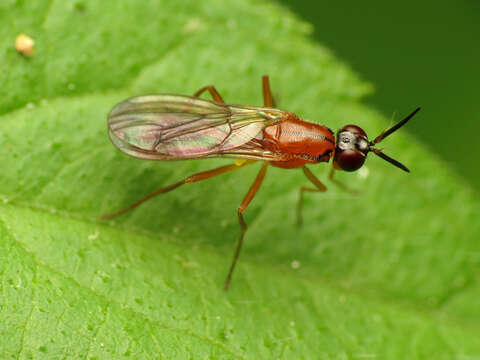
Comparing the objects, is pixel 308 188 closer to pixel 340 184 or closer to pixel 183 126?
pixel 340 184

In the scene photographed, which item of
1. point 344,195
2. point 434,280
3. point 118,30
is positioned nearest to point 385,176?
point 344,195

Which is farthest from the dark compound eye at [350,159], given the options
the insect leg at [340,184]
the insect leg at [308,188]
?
the insect leg at [340,184]

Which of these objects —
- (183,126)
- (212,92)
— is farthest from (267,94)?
(183,126)

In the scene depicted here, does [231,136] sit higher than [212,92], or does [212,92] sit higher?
[212,92]

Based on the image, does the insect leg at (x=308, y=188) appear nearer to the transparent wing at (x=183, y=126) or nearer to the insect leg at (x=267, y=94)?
the transparent wing at (x=183, y=126)

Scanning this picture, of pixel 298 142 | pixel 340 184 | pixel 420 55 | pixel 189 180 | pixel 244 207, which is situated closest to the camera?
pixel 189 180

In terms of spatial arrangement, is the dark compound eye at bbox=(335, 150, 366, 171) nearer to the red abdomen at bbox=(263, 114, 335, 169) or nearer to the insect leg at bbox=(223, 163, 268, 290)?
the red abdomen at bbox=(263, 114, 335, 169)

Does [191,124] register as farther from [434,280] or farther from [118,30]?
[434,280]
